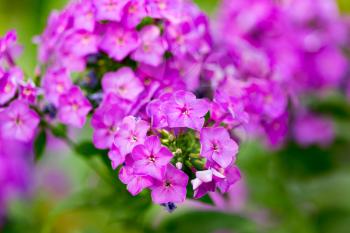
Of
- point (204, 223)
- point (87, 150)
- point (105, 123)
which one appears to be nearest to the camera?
point (105, 123)

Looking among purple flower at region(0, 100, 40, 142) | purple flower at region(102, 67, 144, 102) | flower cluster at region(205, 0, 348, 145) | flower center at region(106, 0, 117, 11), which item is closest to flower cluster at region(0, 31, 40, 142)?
purple flower at region(0, 100, 40, 142)

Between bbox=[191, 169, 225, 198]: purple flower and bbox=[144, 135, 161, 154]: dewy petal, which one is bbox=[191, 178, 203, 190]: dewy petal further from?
bbox=[144, 135, 161, 154]: dewy petal

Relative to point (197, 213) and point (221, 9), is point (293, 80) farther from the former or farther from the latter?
point (197, 213)

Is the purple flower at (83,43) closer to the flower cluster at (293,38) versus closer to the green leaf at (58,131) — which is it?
the green leaf at (58,131)

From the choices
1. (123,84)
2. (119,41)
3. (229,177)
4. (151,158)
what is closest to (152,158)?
(151,158)

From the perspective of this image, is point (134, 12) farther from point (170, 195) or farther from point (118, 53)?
point (170, 195)

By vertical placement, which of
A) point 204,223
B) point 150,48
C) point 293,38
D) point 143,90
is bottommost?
point 204,223

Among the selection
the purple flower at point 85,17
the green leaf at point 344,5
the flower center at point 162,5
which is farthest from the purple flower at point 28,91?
the green leaf at point 344,5
